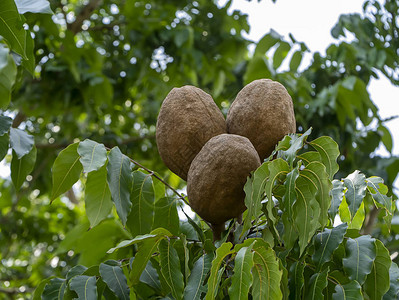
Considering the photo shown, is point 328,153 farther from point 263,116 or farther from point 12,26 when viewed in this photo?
point 12,26

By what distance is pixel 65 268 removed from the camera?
4.14m

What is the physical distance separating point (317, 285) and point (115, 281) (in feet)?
1.56

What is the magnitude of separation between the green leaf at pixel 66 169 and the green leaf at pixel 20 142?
109mm

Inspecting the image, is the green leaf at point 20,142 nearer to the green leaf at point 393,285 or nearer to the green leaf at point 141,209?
the green leaf at point 141,209

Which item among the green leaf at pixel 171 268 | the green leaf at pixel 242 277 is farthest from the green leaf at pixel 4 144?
the green leaf at pixel 242 277

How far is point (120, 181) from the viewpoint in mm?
1416

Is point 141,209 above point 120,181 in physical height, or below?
below

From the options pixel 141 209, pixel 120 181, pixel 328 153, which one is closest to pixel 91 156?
pixel 120 181

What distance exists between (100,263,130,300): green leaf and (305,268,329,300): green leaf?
0.43 meters

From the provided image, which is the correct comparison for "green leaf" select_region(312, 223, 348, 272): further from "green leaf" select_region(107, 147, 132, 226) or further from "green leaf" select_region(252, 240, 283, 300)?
"green leaf" select_region(107, 147, 132, 226)

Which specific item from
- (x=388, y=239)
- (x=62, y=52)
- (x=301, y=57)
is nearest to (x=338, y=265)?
(x=301, y=57)

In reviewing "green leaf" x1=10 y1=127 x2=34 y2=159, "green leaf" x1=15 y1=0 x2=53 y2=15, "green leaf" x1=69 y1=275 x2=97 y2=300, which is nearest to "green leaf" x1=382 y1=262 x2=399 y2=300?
"green leaf" x1=69 y1=275 x2=97 y2=300

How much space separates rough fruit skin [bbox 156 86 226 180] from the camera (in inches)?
55.5

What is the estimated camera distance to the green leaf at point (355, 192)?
1350 millimetres
